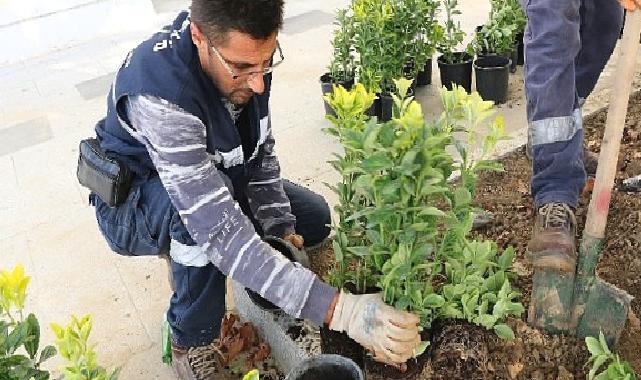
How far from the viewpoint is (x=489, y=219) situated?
255cm

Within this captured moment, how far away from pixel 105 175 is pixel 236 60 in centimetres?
61

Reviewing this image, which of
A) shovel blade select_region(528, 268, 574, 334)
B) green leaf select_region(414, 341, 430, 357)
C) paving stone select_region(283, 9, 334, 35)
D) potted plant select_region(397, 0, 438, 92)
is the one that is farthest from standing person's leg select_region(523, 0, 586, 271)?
paving stone select_region(283, 9, 334, 35)

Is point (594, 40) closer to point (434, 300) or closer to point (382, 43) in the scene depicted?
point (382, 43)

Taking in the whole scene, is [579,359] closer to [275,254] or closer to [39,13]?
[275,254]

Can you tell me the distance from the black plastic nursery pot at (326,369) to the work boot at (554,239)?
0.73 metres

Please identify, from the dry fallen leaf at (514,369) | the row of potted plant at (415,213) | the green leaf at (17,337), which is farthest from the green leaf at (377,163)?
the dry fallen leaf at (514,369)

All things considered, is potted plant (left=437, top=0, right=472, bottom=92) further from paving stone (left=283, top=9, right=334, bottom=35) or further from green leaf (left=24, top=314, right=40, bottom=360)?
green leaf (left=24, top=314, right=40, bottom=360)

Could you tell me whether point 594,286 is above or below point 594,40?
below

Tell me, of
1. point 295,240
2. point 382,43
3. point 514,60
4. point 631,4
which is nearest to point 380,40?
point 382,43

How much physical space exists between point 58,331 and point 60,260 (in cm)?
170

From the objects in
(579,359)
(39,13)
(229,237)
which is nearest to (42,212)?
(229,237)

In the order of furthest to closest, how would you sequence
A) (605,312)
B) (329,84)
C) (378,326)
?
(329,84)
(605,312)
(378,326)

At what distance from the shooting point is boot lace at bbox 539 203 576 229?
222 centimetres

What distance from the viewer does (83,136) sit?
3.87 metres
